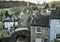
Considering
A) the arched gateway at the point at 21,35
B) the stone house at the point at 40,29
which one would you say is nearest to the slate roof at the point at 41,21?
the stone house at the point at 40,29

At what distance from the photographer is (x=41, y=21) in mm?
1354

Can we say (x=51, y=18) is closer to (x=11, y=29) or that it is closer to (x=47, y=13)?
(x=47, y=13)

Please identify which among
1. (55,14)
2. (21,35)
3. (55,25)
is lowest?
(21,35)

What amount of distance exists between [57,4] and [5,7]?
0.60 metres

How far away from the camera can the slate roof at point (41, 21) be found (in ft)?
4.42

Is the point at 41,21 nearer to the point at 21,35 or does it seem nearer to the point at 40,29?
the point at 40,29

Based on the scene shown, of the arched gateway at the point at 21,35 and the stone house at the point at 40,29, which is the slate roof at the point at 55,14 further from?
the arched gateway at the point at 21,35

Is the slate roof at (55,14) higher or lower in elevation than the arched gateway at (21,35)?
higher

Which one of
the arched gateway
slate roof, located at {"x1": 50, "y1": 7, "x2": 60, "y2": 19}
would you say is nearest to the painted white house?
slate roof, located at {"x1": 50, "y1": 7, "x2": 60, "y2": 19}

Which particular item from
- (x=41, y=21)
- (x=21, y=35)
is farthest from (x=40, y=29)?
(x=21, y=35)

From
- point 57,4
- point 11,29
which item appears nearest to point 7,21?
point 11,29

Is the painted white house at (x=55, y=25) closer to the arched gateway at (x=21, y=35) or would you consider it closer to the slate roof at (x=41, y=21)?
the slate roof at (x=41, y=21)

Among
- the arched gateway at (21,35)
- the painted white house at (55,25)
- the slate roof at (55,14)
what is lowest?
the arched gateway at (21,35)

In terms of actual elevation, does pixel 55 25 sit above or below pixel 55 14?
below
